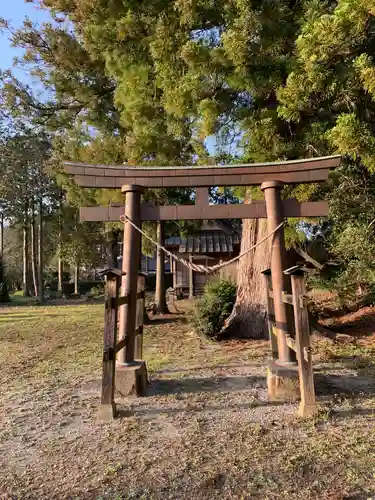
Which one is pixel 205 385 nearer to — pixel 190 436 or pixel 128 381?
pixel 128 381

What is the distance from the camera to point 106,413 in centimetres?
385

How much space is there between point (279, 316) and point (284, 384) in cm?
73

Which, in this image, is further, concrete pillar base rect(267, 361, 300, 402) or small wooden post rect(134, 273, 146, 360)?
small wooden post rect(134, 273, 146, 360)

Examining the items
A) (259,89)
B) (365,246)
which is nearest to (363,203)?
(365,246)

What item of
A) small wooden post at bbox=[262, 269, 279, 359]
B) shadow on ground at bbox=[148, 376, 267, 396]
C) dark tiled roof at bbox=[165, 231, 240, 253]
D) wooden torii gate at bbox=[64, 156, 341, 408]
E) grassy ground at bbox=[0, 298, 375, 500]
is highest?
dark tiled roof at bbox=[165, 231, 240, 253]

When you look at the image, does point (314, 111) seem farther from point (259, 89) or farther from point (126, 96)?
point (126, 96)

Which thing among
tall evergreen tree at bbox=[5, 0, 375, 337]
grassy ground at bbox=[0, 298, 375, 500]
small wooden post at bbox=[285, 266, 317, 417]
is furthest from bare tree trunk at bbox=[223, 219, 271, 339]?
small wooden post at bbox=[285, 266, 317, 417]

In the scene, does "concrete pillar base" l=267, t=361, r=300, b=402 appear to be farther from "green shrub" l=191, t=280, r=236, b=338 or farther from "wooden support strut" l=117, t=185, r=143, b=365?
"green shrub" l=191, t=280, r=236, b=338

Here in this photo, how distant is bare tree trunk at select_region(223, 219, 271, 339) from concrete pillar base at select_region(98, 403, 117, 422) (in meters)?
4.36

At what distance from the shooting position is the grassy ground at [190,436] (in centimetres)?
264

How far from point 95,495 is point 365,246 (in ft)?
19.7

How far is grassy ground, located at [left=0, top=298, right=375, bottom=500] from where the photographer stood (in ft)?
8.66

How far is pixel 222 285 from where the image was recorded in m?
8.62

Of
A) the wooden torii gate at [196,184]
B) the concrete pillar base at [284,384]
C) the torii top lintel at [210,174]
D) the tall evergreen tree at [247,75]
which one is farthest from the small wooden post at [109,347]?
the tall evergreen tree at [247,75]
